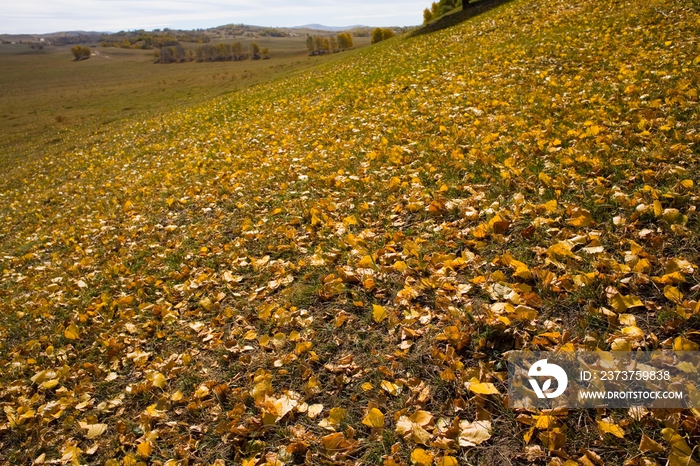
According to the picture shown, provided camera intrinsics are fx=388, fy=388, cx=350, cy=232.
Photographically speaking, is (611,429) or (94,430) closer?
(611,429)

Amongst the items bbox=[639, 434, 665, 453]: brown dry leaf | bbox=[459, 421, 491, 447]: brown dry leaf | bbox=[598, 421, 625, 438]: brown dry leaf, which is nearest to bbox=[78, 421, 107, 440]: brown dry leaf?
bbox=[459, 421, 491, 447]: brown dry leaf

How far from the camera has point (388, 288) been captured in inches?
127

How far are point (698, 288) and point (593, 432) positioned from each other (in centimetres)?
118

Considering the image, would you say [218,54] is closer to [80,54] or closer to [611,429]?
[80,54]

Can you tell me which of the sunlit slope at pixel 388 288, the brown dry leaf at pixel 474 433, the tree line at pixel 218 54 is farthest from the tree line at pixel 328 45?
the brown dry leaf at pixel 474 433

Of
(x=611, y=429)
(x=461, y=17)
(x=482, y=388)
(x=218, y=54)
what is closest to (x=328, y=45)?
(x=218, y=54)

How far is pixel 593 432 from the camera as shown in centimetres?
189

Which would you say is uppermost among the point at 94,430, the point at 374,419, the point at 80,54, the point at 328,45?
the point at 80,54

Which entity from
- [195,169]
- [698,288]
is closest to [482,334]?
[698,288]

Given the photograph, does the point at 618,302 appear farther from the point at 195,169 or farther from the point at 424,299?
the point at 195,169

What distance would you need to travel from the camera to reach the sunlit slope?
228cm

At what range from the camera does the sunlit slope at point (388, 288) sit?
2275 mm

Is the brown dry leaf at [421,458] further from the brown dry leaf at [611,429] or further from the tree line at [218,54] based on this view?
the tree line at [218,54]

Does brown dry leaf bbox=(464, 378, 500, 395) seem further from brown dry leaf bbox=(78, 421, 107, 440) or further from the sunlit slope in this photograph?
brown dry leaf bbox=(78, 421, 107, 440)
